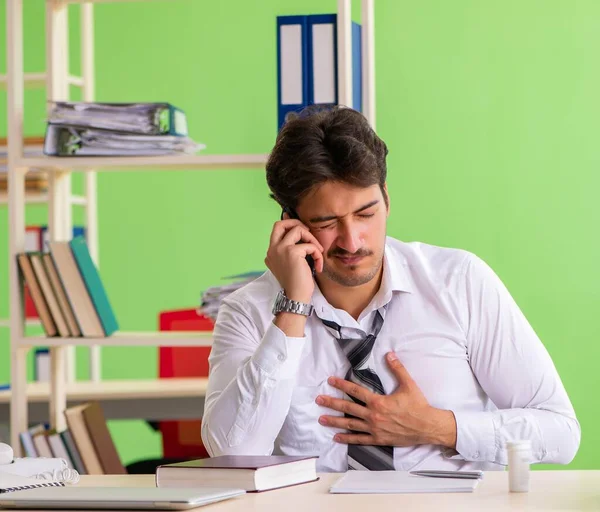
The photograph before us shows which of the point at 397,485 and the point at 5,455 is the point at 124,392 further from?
the point at 397,485

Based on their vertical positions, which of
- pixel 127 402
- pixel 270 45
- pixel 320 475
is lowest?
pixel 127 402

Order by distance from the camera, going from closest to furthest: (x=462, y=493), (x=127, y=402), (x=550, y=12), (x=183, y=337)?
(x=462, y=493)
(x=183, y=337)
(x=127, y=402)
(x=550, y=12)

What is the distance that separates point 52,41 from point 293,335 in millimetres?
1613

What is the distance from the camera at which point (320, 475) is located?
1.55m

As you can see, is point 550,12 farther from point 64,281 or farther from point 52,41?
point 64,281

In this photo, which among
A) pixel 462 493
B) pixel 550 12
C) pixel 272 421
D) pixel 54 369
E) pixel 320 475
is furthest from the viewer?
pixel 550 12

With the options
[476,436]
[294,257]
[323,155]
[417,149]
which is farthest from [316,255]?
[417,149]

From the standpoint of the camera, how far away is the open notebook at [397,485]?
135cm

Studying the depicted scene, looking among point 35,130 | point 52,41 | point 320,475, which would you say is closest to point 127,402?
point 52,41

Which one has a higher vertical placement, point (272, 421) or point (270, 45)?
point (270, 45)

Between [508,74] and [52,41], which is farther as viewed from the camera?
[508,74]

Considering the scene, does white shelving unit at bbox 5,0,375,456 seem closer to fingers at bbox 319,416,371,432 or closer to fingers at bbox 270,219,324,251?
fingers at bbox 270,219,324,251

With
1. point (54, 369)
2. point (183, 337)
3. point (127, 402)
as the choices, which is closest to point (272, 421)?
point (183, 337)

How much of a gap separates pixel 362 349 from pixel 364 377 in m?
0.06
